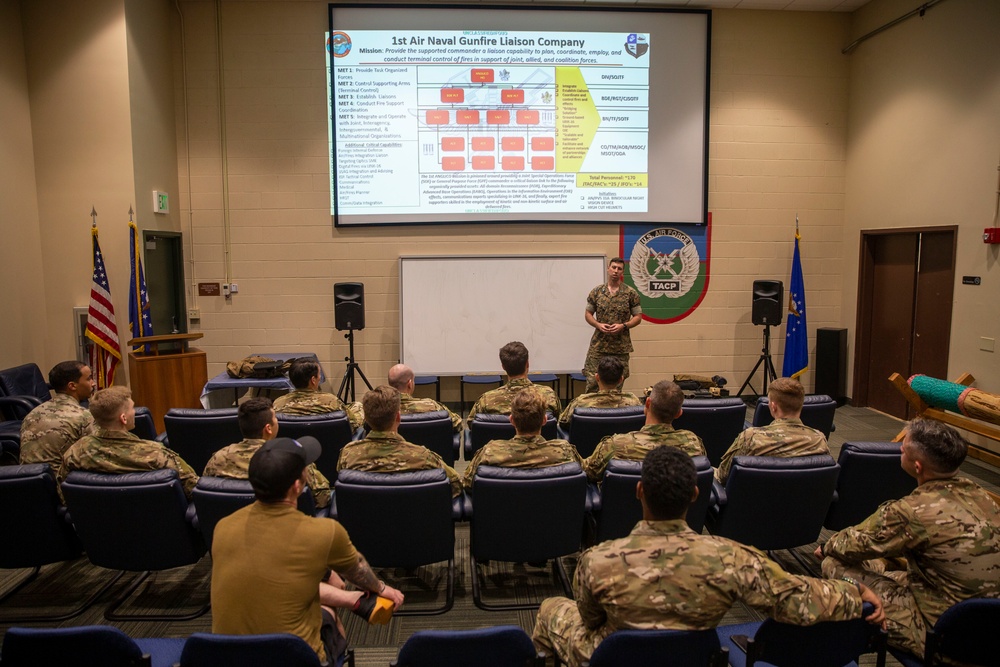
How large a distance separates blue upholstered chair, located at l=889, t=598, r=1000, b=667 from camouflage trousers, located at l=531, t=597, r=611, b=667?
0.97 metres

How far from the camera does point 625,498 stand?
2.90 m

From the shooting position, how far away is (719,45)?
6.97 metres

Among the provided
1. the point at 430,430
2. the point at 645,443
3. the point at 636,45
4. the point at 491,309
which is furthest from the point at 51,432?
the point at 636,45

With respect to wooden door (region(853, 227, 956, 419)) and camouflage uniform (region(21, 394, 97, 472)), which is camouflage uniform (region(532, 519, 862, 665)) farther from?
wooden door (region(853, 227, 956, 419))

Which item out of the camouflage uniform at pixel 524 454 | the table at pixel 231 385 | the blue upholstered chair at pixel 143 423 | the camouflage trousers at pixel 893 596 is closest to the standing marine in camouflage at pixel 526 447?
the camouflage uniform at pixel 524 454

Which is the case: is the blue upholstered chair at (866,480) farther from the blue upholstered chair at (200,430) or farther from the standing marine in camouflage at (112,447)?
the blue upholstered chair at (200,430)

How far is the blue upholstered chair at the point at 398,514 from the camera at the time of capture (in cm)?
275

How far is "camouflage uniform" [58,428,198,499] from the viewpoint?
2.92 metres

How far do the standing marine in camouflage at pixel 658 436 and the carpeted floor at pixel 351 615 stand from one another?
756 mm

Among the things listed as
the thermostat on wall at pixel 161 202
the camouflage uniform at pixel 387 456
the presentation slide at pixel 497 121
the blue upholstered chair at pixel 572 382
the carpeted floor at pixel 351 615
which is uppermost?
the presentation slide at pixel 497 121

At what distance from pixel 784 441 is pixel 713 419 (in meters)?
1.02

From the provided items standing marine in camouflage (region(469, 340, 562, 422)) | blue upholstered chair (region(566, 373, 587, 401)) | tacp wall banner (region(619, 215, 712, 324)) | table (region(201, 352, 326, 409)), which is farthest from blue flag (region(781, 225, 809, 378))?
table (region(201, 352, 326, 409))

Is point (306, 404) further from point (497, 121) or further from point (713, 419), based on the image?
point (497, 121)

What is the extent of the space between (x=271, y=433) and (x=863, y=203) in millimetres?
6552
